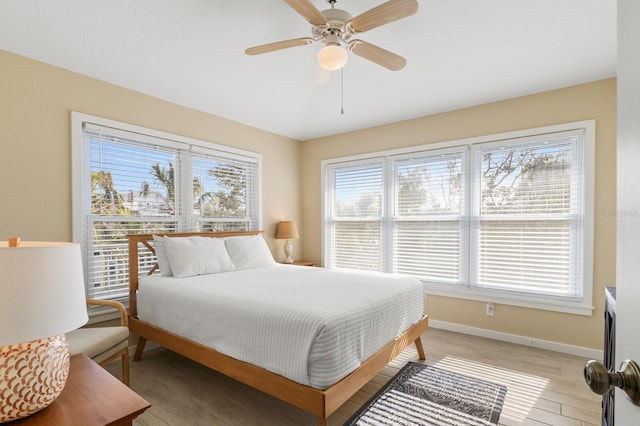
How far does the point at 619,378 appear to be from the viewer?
1.79 feet

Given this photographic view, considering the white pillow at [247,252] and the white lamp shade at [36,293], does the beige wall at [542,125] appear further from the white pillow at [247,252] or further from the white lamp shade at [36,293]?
the white lamp shade at [36,293]

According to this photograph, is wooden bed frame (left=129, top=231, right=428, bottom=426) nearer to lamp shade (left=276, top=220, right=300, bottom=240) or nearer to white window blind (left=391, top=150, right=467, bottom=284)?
white window blind (left=391, top=150, right=467, bottom=284)

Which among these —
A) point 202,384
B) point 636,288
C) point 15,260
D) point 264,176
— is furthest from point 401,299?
point 264,176

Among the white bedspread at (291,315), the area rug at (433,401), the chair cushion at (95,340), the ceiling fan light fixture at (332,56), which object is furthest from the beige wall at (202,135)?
the ceiling fan light fixture at (332,56)

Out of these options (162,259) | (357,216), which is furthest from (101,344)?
(357,216)

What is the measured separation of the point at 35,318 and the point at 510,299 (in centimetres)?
382

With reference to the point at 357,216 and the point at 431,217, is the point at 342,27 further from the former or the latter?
the point at 357,216

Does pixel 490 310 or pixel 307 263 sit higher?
pixel 307 263

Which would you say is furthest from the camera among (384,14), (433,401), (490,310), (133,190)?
(490,310)

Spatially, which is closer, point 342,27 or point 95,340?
point 342,27

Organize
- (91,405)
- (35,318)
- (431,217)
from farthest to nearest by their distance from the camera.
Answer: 1. (431,217)
2. (91,405)
3. (35,318)

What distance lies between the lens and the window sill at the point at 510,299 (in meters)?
3.08

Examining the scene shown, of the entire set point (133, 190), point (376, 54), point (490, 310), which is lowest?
point (490, 310)

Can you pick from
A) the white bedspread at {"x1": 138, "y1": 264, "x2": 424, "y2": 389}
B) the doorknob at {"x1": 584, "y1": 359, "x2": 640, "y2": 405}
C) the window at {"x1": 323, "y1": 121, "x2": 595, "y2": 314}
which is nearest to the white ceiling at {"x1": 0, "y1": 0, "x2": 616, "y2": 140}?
the window at {"x1": 323, "y1": 121, "x2": 595, "y2": 314}
